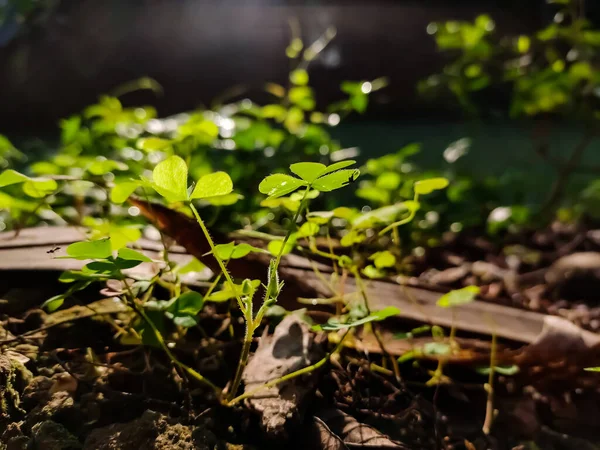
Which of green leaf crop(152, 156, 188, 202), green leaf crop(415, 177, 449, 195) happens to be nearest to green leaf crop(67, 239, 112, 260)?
green leaf crop(152, 156, 188, 202)

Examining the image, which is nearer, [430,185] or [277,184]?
[277,184]

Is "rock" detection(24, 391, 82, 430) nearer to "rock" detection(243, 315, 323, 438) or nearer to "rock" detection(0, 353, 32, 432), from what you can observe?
"rock" detection(0, 353, 32, 432)

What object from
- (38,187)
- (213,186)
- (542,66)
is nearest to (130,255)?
(213,186)

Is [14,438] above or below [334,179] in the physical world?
below

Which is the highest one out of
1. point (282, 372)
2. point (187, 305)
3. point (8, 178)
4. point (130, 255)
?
point (8, 178)

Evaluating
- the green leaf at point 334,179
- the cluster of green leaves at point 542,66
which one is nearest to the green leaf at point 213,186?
the green leaf at point 334,179

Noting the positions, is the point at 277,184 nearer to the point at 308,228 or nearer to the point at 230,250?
the point at 230,250

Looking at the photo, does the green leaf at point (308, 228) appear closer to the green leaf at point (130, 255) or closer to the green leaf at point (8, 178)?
the green leaf at point (130, 255)

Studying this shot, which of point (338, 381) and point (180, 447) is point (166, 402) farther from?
point (338, 381)
